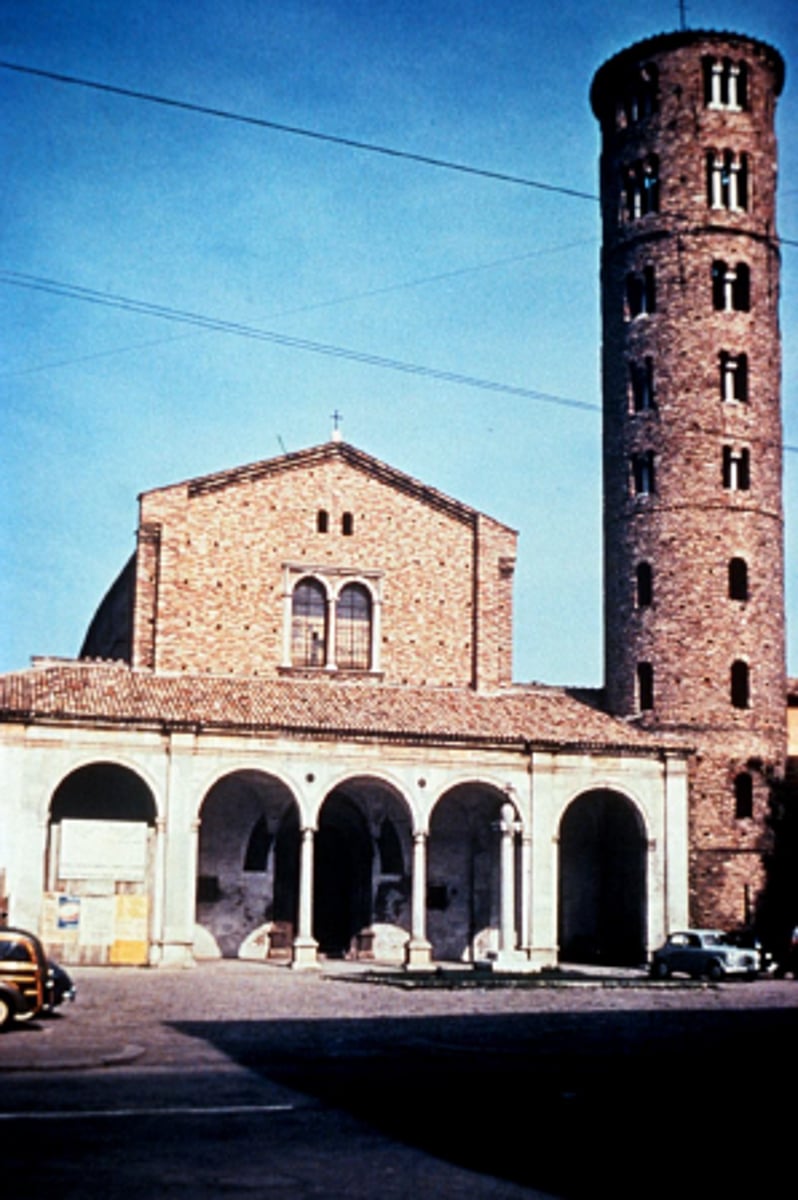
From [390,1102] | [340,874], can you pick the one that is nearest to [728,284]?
[340,874]

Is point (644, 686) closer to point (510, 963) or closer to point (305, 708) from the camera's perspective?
point (510, 963)

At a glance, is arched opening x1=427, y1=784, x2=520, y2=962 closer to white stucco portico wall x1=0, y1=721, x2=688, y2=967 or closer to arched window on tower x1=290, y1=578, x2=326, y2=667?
white stucco portico wall x1=0, y1=721, x2=688, y2=967

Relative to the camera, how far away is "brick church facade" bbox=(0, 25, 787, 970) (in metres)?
33.8

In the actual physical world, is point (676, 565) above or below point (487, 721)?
above

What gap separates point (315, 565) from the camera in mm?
38469

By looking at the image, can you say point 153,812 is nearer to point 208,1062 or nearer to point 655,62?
point 208,1062

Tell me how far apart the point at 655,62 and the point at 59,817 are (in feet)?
84.3

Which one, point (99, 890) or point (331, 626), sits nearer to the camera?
point (99, 890)

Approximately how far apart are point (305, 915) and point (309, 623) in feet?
27.2

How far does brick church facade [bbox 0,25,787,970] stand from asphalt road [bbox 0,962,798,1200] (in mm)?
11282

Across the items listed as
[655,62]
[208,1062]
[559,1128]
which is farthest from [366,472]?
[559,1128]

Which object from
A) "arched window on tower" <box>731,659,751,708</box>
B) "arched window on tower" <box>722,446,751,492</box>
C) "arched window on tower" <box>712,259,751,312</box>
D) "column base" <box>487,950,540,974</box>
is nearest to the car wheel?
"column base" <box>487,950,540,974</box>

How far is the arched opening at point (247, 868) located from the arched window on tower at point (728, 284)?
17576mm

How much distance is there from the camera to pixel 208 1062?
1493 cm
